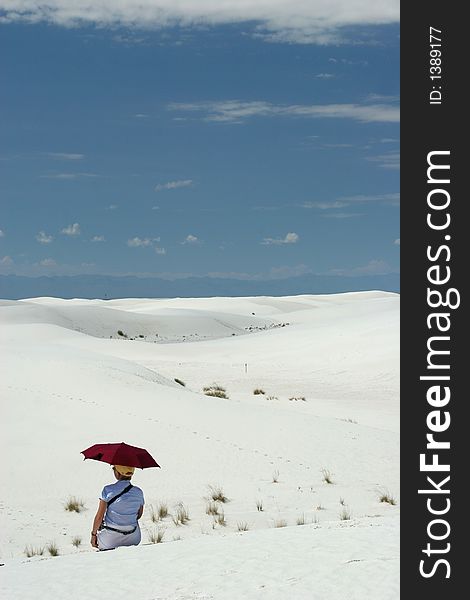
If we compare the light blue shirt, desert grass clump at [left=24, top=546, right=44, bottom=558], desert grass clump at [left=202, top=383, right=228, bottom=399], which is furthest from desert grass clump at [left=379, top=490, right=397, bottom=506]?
desert grass clump at [left=202, top=383, right=228, bottom=399]

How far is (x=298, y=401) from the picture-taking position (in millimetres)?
25625

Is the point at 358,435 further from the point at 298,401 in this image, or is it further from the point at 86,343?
the point at 86,343

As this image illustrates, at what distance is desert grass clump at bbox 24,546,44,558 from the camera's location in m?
10.0

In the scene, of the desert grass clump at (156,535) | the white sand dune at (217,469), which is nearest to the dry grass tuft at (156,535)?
the desert grass clump at (156,535)

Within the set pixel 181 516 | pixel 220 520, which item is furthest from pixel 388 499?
pixel 181 516

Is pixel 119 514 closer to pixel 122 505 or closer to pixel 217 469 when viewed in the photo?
pixel 122 505

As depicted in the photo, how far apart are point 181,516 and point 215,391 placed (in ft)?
48.5

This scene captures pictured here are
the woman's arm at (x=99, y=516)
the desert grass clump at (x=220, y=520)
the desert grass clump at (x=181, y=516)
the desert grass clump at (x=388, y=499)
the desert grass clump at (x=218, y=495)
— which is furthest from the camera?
the desert grass clump at (x=218, y=495)

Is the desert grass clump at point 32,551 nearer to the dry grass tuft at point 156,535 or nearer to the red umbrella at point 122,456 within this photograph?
the dry grass tuft at point 156,535

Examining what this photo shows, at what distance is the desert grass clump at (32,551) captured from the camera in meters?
10.0

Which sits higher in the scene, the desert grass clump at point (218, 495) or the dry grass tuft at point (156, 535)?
the desert grass clump at point (218, 495)

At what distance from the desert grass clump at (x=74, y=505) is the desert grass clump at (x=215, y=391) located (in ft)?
41.1

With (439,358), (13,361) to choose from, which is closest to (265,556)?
(439,358)

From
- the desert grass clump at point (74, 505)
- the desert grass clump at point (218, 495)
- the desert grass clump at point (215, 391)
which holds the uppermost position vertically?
the desert grass clump at point (215, 391)
